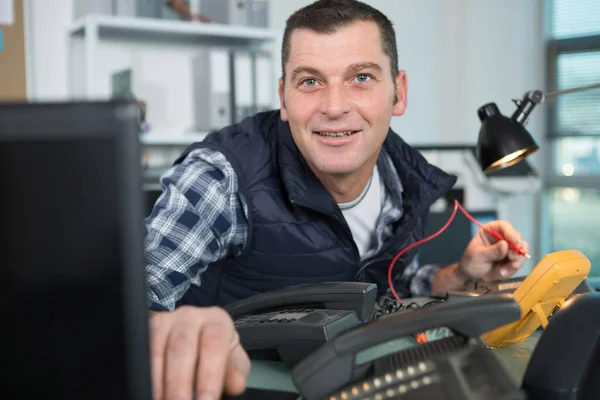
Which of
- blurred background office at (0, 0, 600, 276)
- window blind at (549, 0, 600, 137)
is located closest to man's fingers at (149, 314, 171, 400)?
blurred background office at (0, 0, 600, 276)

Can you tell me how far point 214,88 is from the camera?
10.8 feet

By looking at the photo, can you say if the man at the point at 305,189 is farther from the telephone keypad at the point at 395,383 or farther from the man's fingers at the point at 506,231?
the telephone keypad at the point at 395,383

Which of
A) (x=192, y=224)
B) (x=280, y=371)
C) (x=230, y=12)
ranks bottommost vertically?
(x=280, y=371)

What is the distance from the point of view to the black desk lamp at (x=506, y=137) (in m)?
1.27

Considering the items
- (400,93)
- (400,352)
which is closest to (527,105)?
(400,93)

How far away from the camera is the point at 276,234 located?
138 centimetres

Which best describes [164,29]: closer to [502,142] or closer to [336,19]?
[336,19]

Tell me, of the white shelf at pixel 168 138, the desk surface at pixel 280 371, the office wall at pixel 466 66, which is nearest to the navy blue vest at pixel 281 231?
the desk surface at pixel 280 371

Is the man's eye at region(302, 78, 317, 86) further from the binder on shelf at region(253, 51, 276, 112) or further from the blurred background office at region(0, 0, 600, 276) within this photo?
the binder on shelf at region(253, 51, 276, 112)

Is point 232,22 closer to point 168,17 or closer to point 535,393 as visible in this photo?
point 168,17

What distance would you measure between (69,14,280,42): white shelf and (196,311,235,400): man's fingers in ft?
9.03

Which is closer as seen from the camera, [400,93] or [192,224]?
[192,224]

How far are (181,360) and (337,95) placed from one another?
96 centimetres

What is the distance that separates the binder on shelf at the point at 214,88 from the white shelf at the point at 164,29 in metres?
0.12
